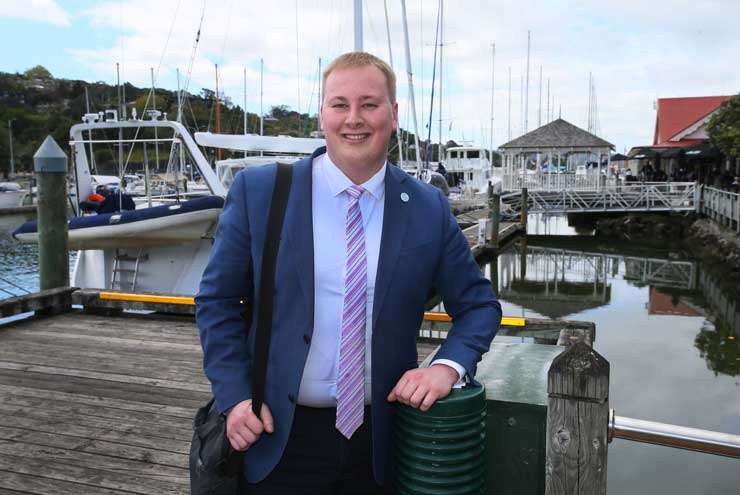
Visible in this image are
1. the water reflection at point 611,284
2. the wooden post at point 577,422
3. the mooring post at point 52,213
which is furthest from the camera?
the water reflection at point 611,284

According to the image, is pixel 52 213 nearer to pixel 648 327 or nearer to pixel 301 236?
pixel 301 236

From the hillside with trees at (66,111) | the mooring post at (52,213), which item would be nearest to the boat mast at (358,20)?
the mooring post at (52,213)

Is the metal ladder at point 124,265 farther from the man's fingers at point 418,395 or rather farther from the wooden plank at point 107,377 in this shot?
the man's fingers at point 418,395

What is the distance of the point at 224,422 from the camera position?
77.3 inches

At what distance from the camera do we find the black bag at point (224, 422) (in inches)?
75.5

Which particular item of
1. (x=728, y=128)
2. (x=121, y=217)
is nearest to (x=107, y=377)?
(x=121, y=217)

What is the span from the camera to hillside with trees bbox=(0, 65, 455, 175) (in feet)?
173

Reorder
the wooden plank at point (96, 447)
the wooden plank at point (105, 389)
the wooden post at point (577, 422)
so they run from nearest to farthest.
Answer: the wooden post at point (577, 422), the wooden plank at point (96, 447), the wooden plank at point (105, 389)

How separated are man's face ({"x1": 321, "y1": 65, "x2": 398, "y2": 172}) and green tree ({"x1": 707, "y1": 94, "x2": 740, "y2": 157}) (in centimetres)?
2153

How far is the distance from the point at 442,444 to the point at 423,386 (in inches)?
9.1

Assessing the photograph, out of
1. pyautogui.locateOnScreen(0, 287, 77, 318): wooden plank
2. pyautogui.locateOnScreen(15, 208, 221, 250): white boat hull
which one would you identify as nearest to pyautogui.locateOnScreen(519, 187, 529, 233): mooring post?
pyautogui.locateOnScreen(15, 208, 221, 250): white boat hull

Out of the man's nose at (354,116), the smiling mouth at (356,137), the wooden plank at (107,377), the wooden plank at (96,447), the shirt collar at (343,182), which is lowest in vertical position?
the wooden plank at (96,447)

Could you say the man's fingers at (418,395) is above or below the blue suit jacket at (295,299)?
below

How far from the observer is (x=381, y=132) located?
198 cm
